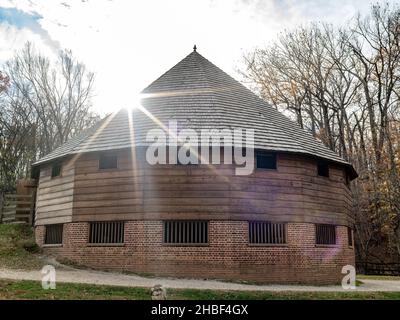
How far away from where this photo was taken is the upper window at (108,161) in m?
17.2

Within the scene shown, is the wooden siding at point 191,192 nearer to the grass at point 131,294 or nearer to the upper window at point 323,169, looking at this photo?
the upper window at point 323,169

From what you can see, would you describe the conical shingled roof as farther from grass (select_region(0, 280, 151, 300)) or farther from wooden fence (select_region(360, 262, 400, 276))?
wooden fence (select_region(360, 262, 400, 276))

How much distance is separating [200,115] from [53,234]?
7.89 meters

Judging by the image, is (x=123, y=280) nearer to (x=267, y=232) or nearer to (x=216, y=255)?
(x=216, y=255)

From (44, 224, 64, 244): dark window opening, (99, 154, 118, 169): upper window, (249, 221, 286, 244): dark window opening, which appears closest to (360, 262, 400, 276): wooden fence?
(249, 221, 286, 244): dark window opening

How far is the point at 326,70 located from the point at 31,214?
24311 millimetres

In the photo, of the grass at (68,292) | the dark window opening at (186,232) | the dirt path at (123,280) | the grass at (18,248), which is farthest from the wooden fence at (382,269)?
the grass at (68,292)

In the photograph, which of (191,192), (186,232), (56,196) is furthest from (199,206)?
(56,196)

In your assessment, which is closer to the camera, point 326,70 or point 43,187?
point 43,187

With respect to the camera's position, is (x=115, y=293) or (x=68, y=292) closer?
(x=68, y=292)

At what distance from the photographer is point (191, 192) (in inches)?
624
